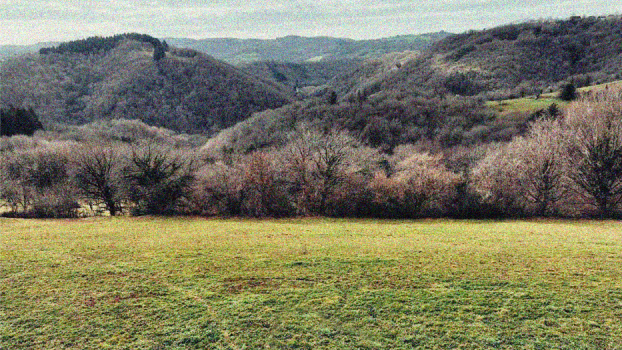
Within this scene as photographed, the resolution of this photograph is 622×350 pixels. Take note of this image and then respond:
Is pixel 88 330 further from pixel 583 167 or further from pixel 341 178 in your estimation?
pixel 583 167

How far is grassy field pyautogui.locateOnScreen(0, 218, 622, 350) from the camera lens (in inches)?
465

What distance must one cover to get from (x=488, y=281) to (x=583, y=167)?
105 feet

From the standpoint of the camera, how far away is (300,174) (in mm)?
46031

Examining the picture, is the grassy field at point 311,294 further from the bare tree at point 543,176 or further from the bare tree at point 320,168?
the bare tree at point 320,168

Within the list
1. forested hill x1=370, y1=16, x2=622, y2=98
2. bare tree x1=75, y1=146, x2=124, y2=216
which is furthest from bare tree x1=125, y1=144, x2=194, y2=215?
forested hill x1=370, y1=16, x2=622, y2=98

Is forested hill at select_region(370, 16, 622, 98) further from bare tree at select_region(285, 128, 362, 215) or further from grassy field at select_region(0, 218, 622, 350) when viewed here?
grassy field at select_region(0, 218, 622, 350)

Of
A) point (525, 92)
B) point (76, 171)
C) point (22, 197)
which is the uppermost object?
point (525, 92)

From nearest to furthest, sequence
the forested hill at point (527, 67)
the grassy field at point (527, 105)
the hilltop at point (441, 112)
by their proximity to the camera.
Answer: the hilltop at point (441, 112) < the grassy field at point (527, 105) < the forested hill at point (527, 67)

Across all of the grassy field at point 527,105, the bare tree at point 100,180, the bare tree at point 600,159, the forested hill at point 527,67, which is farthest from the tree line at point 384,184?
the forested hill at point 527,67

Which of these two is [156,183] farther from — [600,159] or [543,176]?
[600,159]

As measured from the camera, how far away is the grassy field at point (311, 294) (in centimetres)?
1181

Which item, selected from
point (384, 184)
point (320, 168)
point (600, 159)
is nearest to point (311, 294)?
point (384, 184)

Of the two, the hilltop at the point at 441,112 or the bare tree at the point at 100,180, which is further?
the hilltop at the point at 441,112

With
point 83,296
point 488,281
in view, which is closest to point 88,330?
point 83,296
